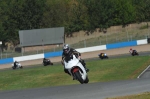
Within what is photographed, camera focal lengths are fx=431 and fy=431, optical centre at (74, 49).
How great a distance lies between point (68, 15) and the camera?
8838 cm

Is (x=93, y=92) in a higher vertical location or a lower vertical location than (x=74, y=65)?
lower

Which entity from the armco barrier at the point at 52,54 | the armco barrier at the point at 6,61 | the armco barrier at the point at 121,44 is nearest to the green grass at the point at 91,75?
the armco barrier at the point at 121,44

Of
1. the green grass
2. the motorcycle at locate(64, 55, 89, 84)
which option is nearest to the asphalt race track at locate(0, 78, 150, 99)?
the motorcycle at locate(64, 55, 89, 84)

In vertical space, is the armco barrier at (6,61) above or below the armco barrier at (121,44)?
below

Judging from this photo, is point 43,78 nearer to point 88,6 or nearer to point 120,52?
point 120,52

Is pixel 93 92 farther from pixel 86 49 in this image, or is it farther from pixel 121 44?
pixel 86 49

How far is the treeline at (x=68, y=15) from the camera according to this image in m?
78.4

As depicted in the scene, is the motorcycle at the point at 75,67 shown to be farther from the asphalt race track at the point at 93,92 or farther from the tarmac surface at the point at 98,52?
the tarmac surface at the point at 98,52

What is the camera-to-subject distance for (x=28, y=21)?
84438 millimetres

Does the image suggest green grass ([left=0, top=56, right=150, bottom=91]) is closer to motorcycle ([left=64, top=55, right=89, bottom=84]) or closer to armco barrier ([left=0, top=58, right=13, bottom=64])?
motorcycle ([left=64, top=55, right=89, bottom=84])

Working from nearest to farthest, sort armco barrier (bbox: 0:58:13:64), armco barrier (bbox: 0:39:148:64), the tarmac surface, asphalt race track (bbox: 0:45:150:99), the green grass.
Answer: asphalt race track (bbox: 0:45:150:99)
the green grass
the tarmac surface
armco barrier (bbox: 0:39:148:64)
armco barrier (bbox: 0:58:13:64)

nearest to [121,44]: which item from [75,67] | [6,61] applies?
[6,61]

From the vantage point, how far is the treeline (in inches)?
3088

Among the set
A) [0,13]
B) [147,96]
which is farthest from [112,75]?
[0,13]
